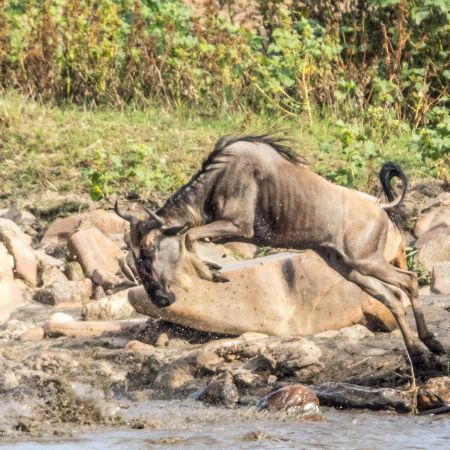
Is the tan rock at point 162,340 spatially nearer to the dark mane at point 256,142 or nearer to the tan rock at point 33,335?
the tan rock at point 33,335

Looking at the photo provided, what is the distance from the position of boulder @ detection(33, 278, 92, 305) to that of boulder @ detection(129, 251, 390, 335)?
1.39 meters

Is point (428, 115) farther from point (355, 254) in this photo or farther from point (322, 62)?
point (355, 254)

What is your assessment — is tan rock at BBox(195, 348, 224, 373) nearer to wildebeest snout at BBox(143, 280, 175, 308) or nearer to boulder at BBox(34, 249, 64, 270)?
wildebeest snout at BBox(143, 280, 175, 308)

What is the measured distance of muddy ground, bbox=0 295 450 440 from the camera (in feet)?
25.9

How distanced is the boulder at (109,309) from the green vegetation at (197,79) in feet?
9.04

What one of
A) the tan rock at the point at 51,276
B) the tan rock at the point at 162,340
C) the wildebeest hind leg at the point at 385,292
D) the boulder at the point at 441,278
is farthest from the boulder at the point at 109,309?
the boulder at the point at 441,278

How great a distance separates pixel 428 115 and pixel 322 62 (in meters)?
1.32

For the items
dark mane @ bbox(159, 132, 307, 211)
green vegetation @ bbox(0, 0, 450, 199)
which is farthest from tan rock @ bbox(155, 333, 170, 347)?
green vegetation @ bbox(0, 0, 450, 199)

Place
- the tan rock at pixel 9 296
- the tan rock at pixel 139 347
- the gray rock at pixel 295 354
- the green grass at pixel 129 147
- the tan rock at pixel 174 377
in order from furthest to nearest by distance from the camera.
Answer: the green grass at pixel 129 147, the tan rock at pixel 9 296, the tan rock at pixel 139 347, the tan rock at pixel 174 377, the gray rock at pixel 295 354

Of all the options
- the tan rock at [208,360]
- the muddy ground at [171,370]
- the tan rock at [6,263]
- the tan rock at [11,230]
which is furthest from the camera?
the tan rock at [11,230]

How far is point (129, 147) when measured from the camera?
13094 millimetres

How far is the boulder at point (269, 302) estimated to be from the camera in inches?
364

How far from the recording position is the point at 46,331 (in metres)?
9.74

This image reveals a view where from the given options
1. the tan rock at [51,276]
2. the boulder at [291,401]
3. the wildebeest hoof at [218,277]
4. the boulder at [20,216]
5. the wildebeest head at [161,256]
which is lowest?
the tan rock at [51,276]
